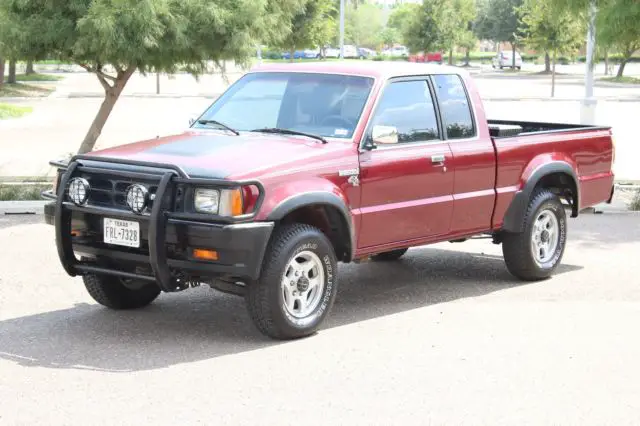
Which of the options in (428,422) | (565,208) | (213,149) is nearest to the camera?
(428,422)

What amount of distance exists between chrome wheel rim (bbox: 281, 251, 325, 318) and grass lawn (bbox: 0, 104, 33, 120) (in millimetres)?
23537

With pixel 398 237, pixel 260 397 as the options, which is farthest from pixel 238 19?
pixel 260 397

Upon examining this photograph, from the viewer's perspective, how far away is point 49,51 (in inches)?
591

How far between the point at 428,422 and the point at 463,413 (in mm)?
259

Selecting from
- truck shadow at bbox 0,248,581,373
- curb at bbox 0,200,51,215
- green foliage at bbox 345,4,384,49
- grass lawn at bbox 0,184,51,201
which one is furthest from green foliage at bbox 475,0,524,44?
truck shadow at bbox 0,248,581,373

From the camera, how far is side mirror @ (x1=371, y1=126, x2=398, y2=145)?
Answer: 8.41 meters

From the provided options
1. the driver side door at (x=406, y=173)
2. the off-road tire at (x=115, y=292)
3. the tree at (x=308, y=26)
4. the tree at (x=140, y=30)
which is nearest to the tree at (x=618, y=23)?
the tree at (x=140, y=30)

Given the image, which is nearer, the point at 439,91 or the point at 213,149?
the point at 213,149

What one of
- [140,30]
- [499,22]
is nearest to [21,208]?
[140,30]

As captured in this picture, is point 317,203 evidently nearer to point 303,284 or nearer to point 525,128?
point 303,284

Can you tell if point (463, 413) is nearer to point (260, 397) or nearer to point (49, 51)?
point (260, 397)

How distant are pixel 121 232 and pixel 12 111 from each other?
82.3ft

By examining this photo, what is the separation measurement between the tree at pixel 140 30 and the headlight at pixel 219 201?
7.07 m

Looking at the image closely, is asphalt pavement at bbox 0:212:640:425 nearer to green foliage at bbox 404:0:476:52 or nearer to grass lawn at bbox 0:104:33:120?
grass lawn at bbox 0:104:33:120
